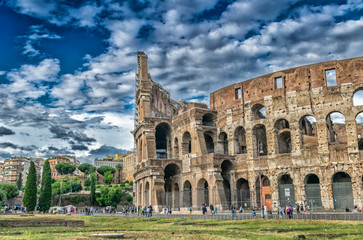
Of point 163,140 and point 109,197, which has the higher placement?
point 163,140

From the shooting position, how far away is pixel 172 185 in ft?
169

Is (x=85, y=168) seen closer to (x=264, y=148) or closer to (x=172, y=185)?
(x=172, y=185)

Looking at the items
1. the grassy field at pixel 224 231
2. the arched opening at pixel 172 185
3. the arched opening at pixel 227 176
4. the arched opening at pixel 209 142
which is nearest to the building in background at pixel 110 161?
the arched opening at pixel 172 185

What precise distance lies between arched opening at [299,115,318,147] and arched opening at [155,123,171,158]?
19202 mm

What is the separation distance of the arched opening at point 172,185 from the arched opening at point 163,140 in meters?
3.37

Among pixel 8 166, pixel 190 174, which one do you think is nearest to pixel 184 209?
pixel 190 174

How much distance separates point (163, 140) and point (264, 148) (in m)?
18.7

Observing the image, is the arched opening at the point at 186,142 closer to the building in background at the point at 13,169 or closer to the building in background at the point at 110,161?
the building in background at the point at 13,169

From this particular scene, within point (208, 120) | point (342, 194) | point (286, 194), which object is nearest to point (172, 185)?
point (208, 120)

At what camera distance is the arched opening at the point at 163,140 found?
55812 millimetres

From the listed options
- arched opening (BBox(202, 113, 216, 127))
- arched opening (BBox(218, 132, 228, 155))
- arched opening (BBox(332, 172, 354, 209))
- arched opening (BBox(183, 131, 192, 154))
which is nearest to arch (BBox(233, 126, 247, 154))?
arched opening (BBox(218, 132, 228, 155))

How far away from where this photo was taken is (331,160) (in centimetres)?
3734

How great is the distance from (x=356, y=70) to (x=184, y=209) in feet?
81.2

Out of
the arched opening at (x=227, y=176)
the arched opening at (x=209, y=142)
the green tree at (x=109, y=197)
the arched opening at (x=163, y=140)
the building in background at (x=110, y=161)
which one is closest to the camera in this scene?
the arched opening at (x=227, y=176)
